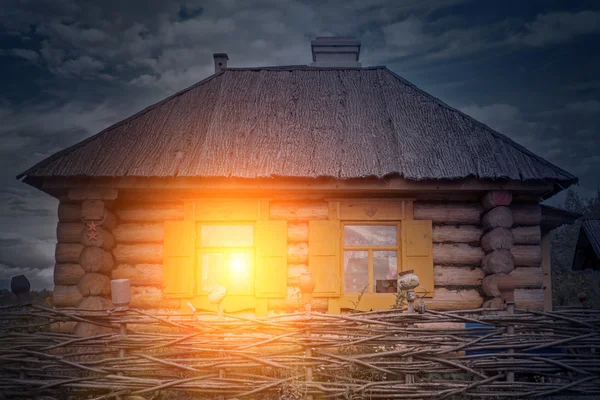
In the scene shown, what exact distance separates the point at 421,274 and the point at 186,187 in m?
3.93

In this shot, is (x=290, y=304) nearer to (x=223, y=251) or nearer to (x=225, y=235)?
(x=223, y=251)

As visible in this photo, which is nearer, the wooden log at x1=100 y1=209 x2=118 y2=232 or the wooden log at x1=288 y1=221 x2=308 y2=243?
the wooden log at x1=100 y1=209 x2=118 y2=232

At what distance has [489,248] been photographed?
7.11 metres

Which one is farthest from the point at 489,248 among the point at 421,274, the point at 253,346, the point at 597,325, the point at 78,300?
the point at 78,300

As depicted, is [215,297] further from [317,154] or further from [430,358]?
[317,154]

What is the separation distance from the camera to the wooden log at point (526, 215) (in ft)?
24.5

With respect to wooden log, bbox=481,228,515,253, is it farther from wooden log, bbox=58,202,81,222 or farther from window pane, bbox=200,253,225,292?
wooden log, bbox=58,202,81,222

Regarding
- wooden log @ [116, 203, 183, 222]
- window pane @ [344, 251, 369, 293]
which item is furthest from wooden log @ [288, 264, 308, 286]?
window pane @ [344, 251, 369, 293]

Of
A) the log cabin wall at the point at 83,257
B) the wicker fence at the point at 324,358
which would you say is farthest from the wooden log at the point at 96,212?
the wicker fence at the point at 324,358

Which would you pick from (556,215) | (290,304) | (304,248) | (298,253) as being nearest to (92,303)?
(290,304)

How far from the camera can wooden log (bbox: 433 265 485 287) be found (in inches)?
288

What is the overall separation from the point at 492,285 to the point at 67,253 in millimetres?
6700

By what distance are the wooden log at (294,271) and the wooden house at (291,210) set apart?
2 centimetres

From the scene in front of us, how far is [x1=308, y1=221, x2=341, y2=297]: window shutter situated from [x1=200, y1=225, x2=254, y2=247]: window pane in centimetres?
115
